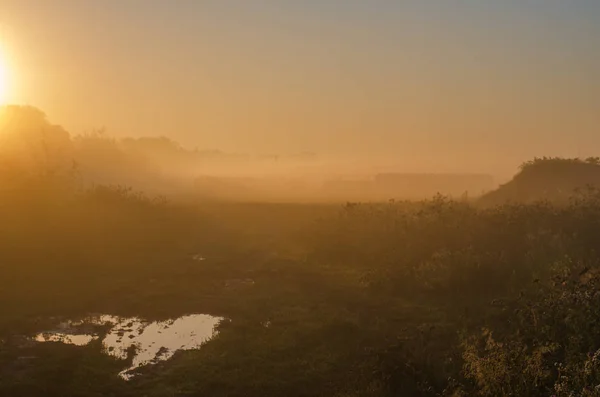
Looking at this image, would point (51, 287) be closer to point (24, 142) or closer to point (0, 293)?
point (0, 293)

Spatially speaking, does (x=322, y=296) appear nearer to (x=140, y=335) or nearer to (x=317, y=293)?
(x=317, y=293)

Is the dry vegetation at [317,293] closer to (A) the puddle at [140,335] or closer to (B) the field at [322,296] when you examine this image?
(B) the field at [322,296]

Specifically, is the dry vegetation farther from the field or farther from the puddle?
the puddle

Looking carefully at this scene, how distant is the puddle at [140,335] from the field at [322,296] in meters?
0.55

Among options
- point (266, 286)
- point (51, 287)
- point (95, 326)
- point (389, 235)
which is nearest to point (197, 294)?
point (266, 286)

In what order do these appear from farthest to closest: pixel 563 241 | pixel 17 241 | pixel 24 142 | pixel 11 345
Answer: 1. pixel 24 142
2. pixel 17 241
3. pixel 563 241
4. pixel 11 345

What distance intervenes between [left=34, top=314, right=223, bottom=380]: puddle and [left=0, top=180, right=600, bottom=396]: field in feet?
1.79

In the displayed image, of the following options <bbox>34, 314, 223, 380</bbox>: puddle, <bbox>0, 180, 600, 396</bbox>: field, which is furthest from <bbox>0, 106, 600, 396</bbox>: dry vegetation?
<bbox>34, 314, 223, 380</bbox>: puddle

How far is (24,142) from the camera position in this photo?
50.5 m

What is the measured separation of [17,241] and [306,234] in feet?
56.0

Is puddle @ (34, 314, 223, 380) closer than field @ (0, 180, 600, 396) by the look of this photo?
No

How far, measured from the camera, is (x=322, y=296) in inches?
755

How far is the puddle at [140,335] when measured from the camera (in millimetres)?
13812

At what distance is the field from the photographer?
11211 mm
